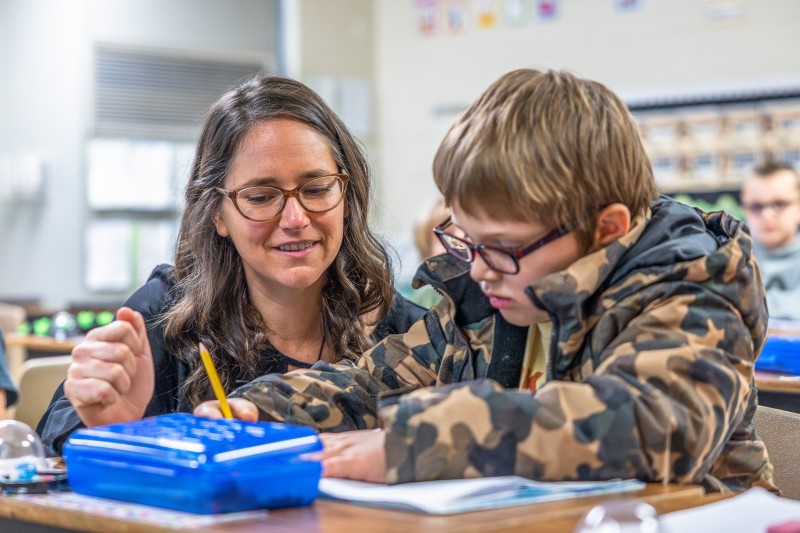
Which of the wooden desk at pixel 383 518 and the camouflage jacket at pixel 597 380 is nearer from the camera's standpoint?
the wooden desk at pixel 383 518

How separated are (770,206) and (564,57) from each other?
1712 mm

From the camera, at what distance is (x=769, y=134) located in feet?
20.2

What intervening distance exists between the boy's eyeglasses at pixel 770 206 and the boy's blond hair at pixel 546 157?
15.3 ft

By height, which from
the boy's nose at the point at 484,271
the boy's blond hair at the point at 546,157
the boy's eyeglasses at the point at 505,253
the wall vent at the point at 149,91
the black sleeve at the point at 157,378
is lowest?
the black sleeve at the point at 157,378

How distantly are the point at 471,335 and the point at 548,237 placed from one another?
0.78 feet

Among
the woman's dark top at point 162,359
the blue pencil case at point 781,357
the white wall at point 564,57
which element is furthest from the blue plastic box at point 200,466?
the white wall at point 564,57

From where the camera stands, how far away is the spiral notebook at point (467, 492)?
103 centimetres

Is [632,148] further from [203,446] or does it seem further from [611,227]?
[203,446]

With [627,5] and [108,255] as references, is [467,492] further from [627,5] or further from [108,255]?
[108,255]

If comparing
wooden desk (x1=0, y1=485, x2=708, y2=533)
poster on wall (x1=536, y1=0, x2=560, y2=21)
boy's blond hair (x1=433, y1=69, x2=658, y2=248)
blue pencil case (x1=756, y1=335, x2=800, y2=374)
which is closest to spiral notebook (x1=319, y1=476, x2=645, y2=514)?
wooden desk (x1=0, y1=485, x2=708, y2=533)

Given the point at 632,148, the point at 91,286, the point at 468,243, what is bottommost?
the point at 91,286

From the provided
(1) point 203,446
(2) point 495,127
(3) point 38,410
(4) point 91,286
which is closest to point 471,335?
(2) point 495,127

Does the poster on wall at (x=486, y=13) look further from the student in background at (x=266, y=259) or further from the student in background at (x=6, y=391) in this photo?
the student in background at (x=266, y=259)

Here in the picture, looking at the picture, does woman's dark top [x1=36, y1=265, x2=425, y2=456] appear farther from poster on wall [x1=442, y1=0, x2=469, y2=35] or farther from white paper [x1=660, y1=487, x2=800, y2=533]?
poster on wall [x1=442, y1=0, x2=469, y2=35]
